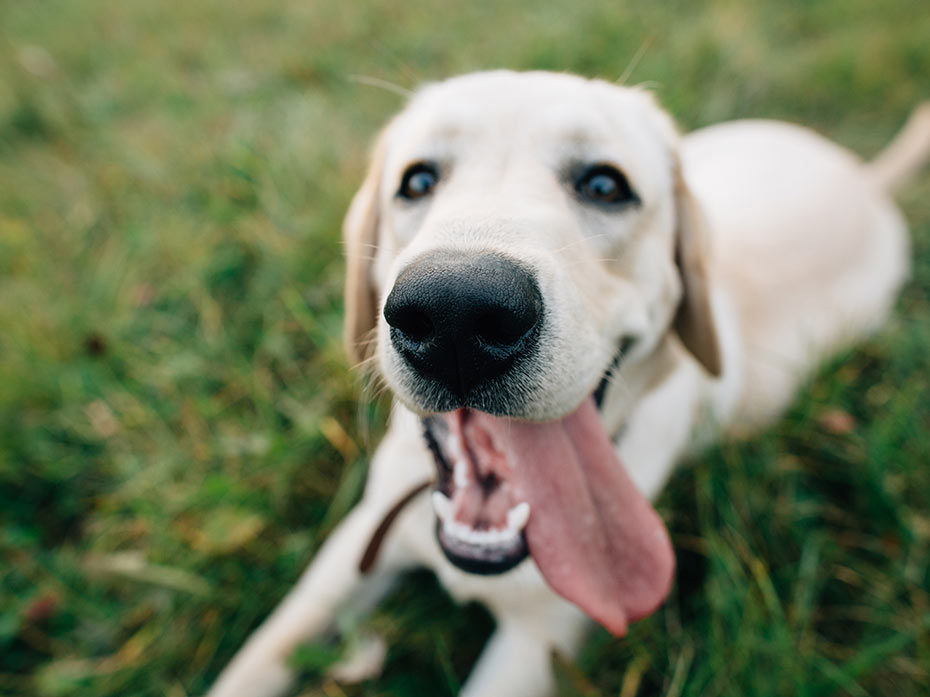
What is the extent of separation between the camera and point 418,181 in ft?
5.85

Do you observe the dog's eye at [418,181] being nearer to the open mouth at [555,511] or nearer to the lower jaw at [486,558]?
the open mouth at [555,511]

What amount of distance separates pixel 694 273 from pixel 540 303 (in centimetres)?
89

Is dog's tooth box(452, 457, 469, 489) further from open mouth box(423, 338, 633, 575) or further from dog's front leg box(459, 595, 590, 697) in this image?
dog's front leg box(459, 595, 590, 697)

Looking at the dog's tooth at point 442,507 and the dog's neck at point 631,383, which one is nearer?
the dog's tooth at point 442,507

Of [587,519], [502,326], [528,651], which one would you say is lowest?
[528,651]

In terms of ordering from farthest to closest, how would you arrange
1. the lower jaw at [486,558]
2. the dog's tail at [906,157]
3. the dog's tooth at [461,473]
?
the dog's tail at [906,157], the dog's tooth at [461,473], the lower jaw at [486,558]

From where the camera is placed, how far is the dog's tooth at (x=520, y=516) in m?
1.52

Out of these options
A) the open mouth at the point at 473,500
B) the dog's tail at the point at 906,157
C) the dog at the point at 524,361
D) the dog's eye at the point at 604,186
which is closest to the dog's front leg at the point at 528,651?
the dog at the point at 524,361

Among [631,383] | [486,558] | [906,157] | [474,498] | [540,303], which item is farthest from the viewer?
[906,157]

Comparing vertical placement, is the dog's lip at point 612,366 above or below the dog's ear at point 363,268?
above

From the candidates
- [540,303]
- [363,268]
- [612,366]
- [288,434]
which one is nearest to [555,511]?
[612,366]

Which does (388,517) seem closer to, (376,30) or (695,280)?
(695,280)

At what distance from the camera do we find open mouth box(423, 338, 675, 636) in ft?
4.98

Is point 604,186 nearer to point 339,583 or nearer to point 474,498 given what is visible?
point 474,498
